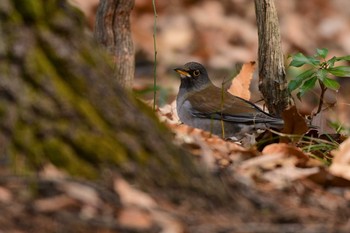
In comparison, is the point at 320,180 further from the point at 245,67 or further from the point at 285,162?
the point at 245,67

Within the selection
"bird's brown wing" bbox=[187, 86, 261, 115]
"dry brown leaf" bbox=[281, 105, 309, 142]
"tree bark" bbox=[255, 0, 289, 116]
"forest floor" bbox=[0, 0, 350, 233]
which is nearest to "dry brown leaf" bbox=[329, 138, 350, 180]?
"forest floor" bbox=[0, 0, 350, 233]

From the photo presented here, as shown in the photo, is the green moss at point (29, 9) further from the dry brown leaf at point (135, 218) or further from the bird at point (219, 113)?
the bird at point (219, 113)

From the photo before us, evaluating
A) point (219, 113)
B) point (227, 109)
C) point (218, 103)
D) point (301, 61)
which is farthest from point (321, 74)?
point (218, 103)

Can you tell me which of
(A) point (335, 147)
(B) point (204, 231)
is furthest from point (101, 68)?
(A) point (335, 147)

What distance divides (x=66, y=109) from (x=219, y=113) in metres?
3.61

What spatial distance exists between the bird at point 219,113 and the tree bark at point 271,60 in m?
0.12

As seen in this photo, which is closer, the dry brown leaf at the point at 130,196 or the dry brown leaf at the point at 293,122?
the dry brown leaf at the point at 130,196

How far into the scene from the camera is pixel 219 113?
670 cm

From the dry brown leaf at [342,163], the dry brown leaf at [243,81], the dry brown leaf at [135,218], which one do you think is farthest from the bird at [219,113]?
the dry brown leaf at [135,218]

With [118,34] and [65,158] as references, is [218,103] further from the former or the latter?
[65,158]

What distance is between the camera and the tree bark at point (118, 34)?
573 cm

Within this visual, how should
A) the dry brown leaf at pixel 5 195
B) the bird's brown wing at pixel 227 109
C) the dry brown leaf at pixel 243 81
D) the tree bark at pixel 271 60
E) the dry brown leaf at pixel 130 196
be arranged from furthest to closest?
the dry brown leaf at pixel 243 81, the bird's brown wing at pixel 227 109, the tree bark at pixel 271 60, the dry brown leaf at pixel 130 196, the dry brown leaf at pixel 5 195

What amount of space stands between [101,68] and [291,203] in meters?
0.93

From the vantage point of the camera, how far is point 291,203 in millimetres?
3494
